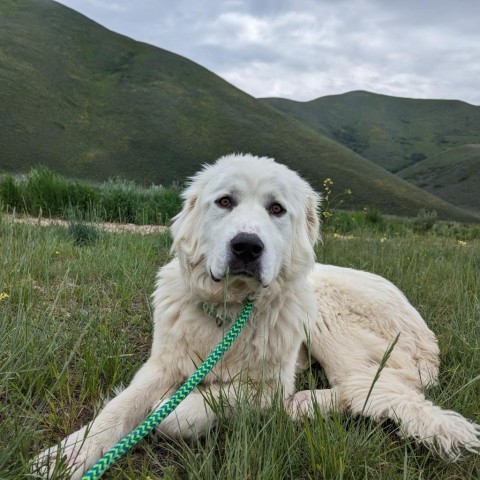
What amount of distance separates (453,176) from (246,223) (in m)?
67.8

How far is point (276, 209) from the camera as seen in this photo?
2557mm

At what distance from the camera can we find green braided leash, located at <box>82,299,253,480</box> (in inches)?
56.5

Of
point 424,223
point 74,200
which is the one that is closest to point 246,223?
point 74,200

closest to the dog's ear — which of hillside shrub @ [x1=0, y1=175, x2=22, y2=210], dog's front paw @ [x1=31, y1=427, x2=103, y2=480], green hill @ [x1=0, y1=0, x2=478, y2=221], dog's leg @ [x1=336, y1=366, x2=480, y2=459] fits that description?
dog's leg @ [x1=336, y1=366, x2=480, y2=459]

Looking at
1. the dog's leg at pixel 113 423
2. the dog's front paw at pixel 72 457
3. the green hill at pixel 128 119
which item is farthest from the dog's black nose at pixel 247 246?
the green hill at pixel 128 119

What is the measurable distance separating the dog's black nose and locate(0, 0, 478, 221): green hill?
31.2 meters

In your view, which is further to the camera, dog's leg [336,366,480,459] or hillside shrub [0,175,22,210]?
hillside shrub [0,175,22,210]

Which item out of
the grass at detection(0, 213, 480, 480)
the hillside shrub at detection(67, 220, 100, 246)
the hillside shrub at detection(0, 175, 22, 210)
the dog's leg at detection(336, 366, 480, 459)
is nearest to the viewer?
the grass at detection(0, 213, 480, 480)

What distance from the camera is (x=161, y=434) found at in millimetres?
2006

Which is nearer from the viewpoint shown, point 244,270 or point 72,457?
point 72,457

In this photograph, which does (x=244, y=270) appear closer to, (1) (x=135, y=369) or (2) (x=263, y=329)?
(2) (x=263, y=329)

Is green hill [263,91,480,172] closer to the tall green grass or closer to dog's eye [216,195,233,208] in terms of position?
the tall green grass

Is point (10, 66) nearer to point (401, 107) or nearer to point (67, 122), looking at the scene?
point (67, 122)

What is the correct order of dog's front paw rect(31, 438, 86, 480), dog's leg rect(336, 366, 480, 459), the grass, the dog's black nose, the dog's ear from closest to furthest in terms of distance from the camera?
dog's front paw rect(31, 438, 86, 480)
the grass
dog's leg rect(336, 366, 480, 459)
the dog's black nose
the dog's ear
